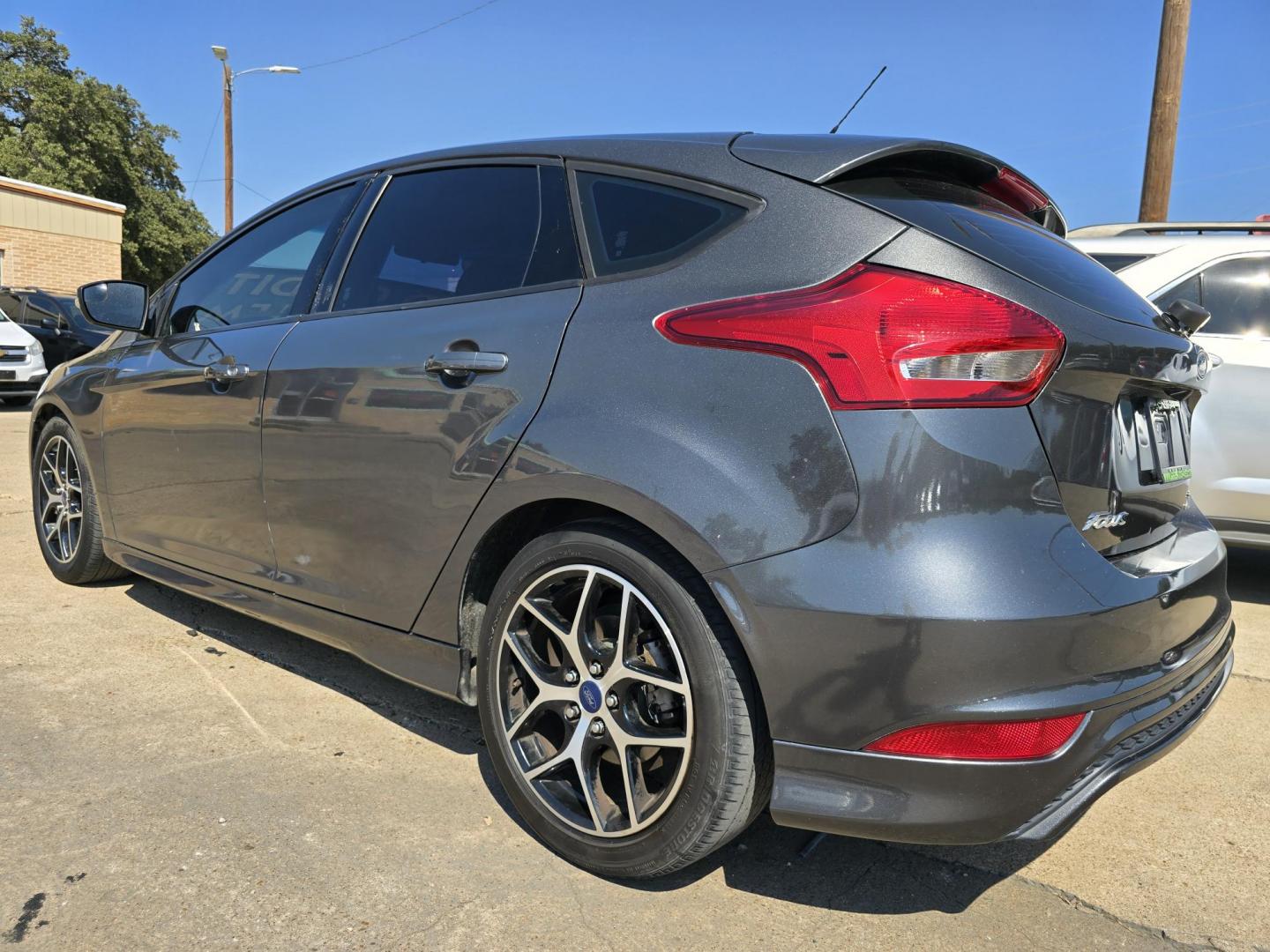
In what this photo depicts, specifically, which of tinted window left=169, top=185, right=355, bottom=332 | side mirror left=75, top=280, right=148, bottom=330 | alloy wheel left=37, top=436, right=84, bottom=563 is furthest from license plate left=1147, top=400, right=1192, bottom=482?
alloy wheel left=37, top=436, right=84, bottom=563

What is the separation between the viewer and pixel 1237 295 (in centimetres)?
477

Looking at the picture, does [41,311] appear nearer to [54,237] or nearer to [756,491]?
[54,237]

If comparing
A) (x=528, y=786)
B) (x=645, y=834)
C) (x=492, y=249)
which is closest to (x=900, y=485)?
(x=645, y=834)

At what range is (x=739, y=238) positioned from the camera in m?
2.08

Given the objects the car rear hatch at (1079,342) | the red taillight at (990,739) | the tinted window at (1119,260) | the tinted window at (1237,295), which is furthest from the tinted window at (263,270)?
the tinted window at (1237,295)

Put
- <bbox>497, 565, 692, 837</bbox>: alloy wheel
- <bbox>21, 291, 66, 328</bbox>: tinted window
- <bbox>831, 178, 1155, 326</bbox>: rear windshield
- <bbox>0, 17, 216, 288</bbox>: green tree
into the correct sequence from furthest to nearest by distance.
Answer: <bbox>0, 17, 216, 288</bbox>: green tree → <bbox>21, 291, 66, 328</bbox>: tinted window → <bbox>497, 565, 692, 837</bbox>: alloy wheel → <bbox>831, 178, 1155, 326</bbox>: rear windshield

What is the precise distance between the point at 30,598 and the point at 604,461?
129 inches

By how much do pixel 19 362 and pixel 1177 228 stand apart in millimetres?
13392

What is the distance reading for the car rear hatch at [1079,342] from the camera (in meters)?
1.88

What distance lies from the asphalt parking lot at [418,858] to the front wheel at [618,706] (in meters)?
0.16

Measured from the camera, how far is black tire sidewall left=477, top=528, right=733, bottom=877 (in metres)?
1.97

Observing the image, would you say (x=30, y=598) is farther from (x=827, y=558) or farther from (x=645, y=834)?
(x=827, y=558)

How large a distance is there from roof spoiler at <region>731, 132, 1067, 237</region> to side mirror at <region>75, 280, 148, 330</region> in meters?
2.72

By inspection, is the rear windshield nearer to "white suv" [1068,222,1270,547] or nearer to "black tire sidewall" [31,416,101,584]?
"white suv" [1068,222,1270,547]
